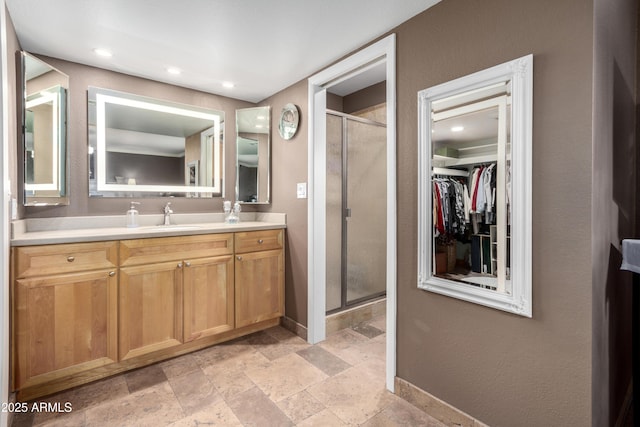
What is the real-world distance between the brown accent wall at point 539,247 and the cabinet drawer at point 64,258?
2015 mm

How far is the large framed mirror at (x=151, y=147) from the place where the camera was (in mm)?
2484

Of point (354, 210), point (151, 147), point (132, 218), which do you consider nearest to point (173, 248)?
point (132, 218)

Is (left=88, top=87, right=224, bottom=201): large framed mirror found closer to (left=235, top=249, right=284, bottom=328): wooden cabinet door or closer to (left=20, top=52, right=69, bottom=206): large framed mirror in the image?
(left=20, top=52, right=69, bottom=206): large framed mirror

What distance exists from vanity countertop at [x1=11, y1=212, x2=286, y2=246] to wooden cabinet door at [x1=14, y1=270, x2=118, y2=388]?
0.76ft

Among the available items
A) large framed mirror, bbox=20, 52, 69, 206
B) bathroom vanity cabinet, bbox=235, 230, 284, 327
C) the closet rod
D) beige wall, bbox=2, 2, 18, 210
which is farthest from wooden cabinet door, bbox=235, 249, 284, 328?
the closet rod

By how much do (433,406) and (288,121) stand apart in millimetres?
2400

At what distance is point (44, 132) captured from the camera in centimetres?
214

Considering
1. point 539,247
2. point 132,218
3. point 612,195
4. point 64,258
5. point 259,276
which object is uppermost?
point 612,195

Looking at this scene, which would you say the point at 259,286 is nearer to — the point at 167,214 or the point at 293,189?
the point at 293,189

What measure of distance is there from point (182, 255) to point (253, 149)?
1.28 meters

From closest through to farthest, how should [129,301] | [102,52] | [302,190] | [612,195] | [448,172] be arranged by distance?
[612,195]
[448,172]
[129,301]
[102,52]
[302,190]

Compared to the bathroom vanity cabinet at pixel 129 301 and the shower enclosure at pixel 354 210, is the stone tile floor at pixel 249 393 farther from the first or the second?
the shower enclosure at pixel 354 210

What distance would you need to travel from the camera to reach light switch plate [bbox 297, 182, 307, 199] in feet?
8.80

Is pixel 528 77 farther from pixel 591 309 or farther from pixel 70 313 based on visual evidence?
pixel 70 313
